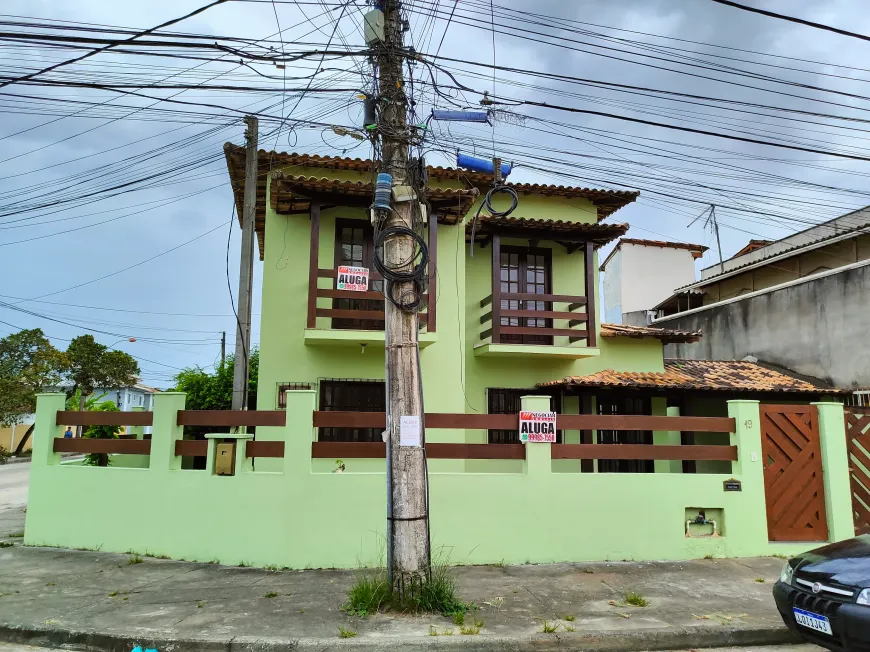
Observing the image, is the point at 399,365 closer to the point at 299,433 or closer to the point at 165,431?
the point at 299,433

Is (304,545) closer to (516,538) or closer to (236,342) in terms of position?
(516,538)

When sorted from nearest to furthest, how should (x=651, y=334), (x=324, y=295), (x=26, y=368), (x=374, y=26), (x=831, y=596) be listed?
(x=831, y=596) < (x=374, y=26) < (x=324, y=295) < (x=651, y=334) < (x=26, y=368)

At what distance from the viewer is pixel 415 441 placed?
17.8 feet

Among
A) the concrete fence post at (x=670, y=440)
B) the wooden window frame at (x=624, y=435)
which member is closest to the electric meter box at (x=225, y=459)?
the wooden window frame at (x=624, y=435)

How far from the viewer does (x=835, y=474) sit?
8.02 metres

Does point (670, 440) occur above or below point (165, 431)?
Result: below

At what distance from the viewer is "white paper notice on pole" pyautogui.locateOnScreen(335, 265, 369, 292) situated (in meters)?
10.0

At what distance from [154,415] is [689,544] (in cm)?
719

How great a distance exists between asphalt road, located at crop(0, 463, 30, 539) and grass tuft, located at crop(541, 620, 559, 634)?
8309 mm

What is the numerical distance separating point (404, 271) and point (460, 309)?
20.0 feet

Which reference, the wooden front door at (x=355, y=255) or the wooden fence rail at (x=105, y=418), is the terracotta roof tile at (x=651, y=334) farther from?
the wooden fence rail at (x=105, y=418)

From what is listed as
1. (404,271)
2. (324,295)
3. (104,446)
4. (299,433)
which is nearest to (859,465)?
(404,271)

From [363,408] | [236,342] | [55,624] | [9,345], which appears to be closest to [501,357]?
[363,408]

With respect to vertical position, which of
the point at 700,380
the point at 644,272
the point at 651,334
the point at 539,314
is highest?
the point at 644,272
